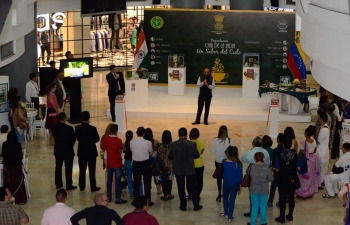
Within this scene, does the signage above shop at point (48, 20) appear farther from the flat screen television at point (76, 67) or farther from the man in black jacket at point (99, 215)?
the man in black jacket at point (99, 215)

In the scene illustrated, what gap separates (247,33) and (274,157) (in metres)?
10.5

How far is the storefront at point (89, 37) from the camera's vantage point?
1058 inches

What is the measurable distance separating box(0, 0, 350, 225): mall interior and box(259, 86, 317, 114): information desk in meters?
0.26

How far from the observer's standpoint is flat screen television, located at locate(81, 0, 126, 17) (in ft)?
71.1

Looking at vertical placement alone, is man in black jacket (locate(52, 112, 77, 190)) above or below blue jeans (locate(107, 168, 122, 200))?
above

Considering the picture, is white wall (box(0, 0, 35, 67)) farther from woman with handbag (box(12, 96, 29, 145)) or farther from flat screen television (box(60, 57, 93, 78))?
flat screen television (box(60, 57, 93, 78))

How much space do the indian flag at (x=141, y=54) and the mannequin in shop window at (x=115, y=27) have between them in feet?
19.1

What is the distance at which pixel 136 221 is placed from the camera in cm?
943

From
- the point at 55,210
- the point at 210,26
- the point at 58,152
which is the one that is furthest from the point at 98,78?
the point at 55,210

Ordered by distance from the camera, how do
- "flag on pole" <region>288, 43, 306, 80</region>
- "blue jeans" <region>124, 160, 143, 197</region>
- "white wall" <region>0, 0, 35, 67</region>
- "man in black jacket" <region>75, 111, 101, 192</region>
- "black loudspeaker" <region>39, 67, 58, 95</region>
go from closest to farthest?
1. "white wall" <region>0, 0, 35, 67</region>
2. "blue jeans" <region>124, 160, 143, 197</region>
3. "man in black jacket" <region>75, 111, 101, 192</region>
4. "black loudspeaker" <region>39, 67, 58, 95</region>
5. "flag on pole" <region>288, 43, 306, 80</region>

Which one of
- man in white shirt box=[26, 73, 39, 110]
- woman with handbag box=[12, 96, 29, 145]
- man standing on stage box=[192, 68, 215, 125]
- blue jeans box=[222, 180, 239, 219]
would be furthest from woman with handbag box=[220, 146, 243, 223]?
man in white shirt box=[26, 73, 39, 110]

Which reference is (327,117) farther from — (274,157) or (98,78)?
(98,78)

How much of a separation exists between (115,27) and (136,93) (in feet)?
30.0

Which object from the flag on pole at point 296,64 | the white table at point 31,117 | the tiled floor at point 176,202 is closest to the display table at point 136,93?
the tiled floor at point 176,202
